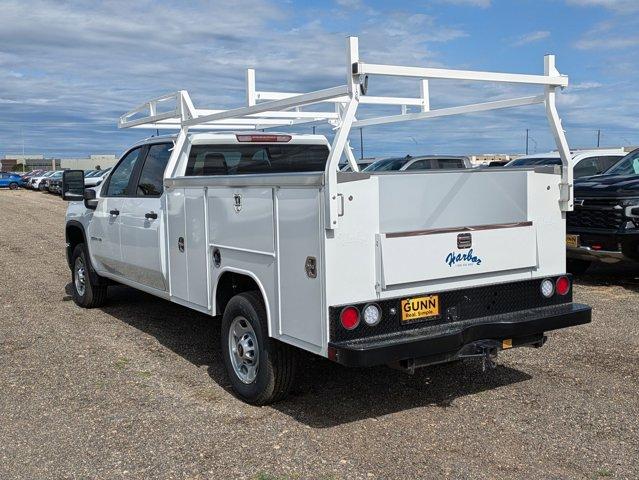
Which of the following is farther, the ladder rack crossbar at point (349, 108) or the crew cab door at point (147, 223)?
the crew cab door at point (147, 223)

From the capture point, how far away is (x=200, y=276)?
5922 mm

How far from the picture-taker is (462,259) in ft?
16.4

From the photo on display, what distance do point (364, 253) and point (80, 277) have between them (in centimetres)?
554

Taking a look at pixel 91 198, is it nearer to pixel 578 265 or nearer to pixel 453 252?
pixel 453 252

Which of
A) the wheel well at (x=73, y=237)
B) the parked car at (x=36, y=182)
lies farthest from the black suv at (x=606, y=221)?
the parked car at (x=36, y=182)

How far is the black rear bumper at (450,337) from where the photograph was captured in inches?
174

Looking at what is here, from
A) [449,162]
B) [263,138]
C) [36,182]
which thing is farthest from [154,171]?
[36,182]

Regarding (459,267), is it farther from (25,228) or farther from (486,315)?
(25,228)

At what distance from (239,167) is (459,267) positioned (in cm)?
275

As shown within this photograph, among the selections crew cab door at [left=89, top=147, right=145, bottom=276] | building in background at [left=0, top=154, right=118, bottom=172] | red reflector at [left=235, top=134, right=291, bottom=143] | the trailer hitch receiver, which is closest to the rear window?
red reflector at [left=235, top=134, right=291, bottom=143]

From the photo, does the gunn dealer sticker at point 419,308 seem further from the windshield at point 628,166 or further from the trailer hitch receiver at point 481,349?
the windshield at point 628,166

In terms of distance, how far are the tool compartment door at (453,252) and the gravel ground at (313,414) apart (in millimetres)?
1012

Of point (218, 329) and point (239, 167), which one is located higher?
point (239, 167)

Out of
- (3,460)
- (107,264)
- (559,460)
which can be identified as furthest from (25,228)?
(559,460)
